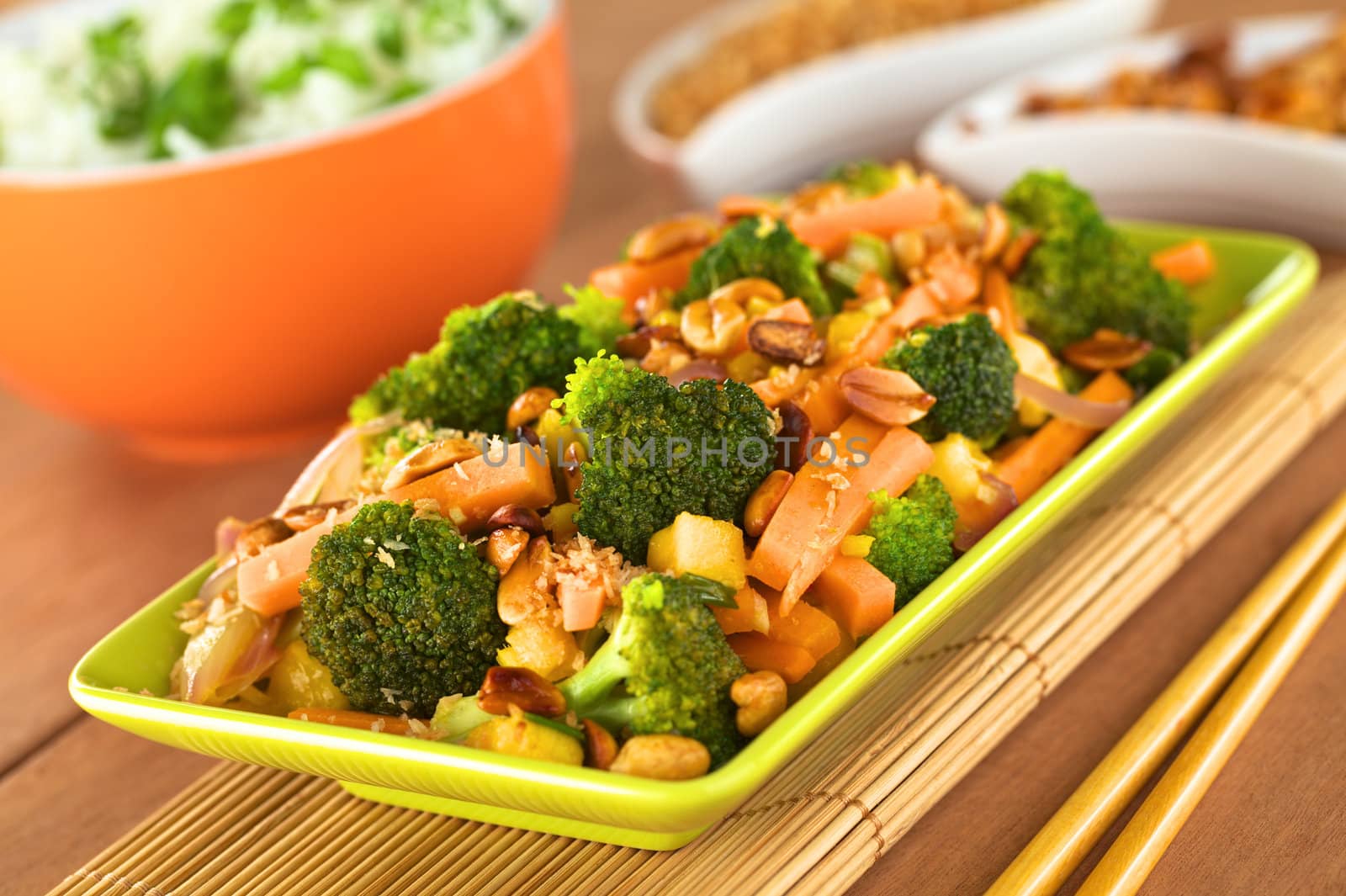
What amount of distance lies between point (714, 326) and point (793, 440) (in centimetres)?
19

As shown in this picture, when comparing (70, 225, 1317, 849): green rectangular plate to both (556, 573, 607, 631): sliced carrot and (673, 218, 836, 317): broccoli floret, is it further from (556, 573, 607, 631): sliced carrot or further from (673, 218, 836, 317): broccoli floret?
(673, 218, 836, 317): broccoli floret

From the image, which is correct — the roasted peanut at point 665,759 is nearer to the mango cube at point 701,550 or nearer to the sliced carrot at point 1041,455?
the mango cube at point 701,550

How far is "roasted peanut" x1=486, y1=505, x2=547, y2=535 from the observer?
1278 mm

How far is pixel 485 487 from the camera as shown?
4.28ft

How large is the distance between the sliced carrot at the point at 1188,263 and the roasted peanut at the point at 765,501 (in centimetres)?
86

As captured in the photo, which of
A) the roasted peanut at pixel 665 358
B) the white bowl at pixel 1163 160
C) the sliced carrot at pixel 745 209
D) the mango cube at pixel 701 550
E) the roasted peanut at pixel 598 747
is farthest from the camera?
the white bowl at pixel 1163 160

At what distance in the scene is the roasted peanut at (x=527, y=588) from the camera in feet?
4.04

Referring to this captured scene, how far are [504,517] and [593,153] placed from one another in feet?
6.27

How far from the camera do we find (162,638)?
1394mm

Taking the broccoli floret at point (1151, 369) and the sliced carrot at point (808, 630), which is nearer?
the sliced carrot at point (808, 630)

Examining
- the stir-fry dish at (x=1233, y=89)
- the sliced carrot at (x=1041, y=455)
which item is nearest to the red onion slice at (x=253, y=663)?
the sliced carrot at (x=1041, y=455)

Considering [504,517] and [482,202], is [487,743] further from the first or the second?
[482,202]

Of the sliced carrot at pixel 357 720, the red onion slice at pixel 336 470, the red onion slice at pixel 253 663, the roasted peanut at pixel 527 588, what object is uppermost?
the roasted peanut at pixel 527 588

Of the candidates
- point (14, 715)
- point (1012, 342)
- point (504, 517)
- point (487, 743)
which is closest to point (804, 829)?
point (487, 743)
